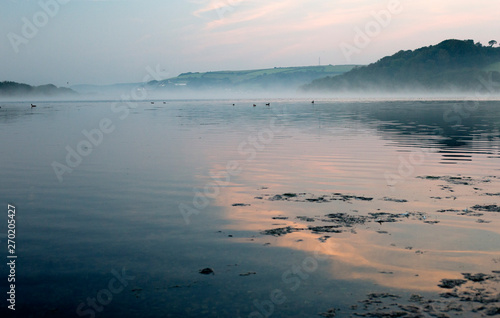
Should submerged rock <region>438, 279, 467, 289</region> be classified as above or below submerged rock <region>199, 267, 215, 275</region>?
below

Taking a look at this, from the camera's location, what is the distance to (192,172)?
24625mm

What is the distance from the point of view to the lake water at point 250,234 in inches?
372

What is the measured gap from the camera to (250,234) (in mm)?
13695

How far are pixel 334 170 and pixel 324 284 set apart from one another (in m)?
15.0

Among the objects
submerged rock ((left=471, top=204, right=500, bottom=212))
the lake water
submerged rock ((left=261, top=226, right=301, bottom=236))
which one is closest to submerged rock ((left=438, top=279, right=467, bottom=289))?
the lake water

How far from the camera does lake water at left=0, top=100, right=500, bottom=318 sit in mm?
9445

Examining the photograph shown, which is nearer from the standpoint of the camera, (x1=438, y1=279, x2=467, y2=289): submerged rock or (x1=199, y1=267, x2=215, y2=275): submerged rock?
(x1=438, y1=279, x2=467, y2=289): submerged rock

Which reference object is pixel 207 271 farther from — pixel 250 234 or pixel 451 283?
pixel 451 283

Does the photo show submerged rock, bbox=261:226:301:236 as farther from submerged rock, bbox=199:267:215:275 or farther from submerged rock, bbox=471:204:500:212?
submerged rock, bbox=471:204:500:212

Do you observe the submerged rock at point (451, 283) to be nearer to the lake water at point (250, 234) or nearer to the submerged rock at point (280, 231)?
the lake water at point (250, 234)

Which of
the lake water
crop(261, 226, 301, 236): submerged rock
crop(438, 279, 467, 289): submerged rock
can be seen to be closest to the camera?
the lake water

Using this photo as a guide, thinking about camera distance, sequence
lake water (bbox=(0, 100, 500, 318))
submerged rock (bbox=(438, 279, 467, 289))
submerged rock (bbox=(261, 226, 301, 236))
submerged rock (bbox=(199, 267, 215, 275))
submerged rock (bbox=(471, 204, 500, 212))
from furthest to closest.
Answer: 1. submerged rock (bbox=(471, 204, 500, 212))
2. submerged rock (bbox=(261, 226, 301, 236))
3. submerged rock (bbox=(199, 267, 215, 275))
4. submerged rock (bbox=(438, 279, 467, 289))
5. lake water (bbox=(0, 100, 500, 318))

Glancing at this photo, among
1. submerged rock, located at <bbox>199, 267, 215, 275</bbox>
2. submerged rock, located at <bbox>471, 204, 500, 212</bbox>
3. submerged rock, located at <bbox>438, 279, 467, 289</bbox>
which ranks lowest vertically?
submerged rock, located at <bbox>438, 279, 467, 289</bbox>

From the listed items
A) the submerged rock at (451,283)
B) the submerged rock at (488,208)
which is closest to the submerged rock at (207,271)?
the submerged rock at (451,283)
